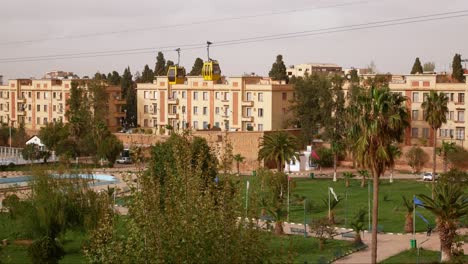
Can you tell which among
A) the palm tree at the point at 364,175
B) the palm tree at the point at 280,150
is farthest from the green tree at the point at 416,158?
the palm tree at the point at 280,150

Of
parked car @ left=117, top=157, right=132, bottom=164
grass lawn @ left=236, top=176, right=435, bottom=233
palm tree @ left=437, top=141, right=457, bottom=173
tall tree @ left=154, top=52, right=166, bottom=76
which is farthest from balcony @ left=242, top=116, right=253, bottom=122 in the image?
Answer: tall tree @ left=154, top=52, right=166, bottom=76

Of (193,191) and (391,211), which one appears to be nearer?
(193,191)

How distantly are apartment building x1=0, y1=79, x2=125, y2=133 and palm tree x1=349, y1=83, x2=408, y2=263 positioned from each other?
57.2 m

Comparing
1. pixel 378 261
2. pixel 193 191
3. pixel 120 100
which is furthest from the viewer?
pixel 120 100

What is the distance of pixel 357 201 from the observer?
41000 mm

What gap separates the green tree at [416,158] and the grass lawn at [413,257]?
27630mm

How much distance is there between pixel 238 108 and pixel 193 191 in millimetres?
54310

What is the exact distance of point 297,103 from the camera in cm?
6412

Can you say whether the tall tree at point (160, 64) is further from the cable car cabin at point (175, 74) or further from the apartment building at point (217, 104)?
the cable car cabin at point (175, 74)

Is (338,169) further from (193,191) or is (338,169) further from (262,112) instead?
(193,191)

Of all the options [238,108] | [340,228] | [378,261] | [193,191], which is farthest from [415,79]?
[193,191]

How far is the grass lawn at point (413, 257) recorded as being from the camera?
27422 mm

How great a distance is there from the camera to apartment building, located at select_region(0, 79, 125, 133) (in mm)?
80938

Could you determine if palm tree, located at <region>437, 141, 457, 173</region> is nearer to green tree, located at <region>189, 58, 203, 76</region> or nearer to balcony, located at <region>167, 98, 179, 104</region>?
balcony, located at <region>167, 98, 179, 104</region>
